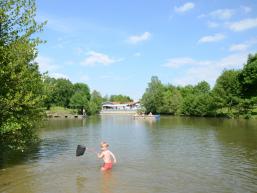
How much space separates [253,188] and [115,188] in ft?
22.3

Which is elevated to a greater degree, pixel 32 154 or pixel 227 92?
pixel 227 92

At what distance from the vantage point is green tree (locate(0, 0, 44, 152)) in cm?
2080

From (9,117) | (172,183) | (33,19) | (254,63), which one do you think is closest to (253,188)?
(172,183)

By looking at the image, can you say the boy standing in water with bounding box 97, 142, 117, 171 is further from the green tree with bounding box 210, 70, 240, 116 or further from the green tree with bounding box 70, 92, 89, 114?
the green tree with bounding box 70, 92, 89, 114

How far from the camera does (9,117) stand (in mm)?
21516

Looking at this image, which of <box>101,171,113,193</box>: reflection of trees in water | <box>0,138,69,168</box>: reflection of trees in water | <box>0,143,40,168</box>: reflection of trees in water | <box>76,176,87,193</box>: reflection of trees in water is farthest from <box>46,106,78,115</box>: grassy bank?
→ <box>76,176,87,193</box>: reflection of trees in water

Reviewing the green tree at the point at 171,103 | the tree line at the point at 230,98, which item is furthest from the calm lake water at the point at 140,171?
the green tree at the point at 171,103

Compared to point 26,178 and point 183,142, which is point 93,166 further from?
point 183,142

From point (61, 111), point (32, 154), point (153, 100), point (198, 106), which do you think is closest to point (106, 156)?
point (32, 154)

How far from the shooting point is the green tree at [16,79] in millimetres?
20797

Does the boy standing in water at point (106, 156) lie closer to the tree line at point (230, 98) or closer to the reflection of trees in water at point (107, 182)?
the reflection of trees in water at point (107, 182)

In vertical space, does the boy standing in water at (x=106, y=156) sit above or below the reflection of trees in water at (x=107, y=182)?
above

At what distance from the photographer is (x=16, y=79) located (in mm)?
21281

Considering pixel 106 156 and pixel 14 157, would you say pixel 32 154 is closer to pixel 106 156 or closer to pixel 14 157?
pixel 14 157
